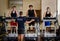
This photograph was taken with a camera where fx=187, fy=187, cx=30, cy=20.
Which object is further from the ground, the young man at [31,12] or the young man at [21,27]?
the young man at [31,12]

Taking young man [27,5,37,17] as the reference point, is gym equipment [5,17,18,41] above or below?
below

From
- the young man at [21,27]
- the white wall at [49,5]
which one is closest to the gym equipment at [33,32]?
the young man at [21,27]

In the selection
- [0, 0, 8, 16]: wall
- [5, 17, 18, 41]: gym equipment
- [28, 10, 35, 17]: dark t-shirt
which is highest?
[0, 0, 8, 16]: wall

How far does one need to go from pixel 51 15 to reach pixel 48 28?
163 millimetres

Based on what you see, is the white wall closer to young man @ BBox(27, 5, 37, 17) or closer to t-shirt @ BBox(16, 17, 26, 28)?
young man @ BBox(27, 5, 37, 17)

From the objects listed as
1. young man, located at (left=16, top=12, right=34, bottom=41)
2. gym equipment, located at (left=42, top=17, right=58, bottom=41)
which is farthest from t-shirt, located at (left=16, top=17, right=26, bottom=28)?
gym equipment, located at (left=42, top=17, right=58, bottom=41)

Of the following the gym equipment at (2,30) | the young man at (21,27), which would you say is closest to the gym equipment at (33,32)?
the young man at (21,27)

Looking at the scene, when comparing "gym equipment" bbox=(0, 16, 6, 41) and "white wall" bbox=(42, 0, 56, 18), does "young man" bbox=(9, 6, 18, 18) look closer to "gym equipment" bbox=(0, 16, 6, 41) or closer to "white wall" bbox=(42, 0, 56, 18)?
"gym equipment" bbox=(0, 16, 6, 41)

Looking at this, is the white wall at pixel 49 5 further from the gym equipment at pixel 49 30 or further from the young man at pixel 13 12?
the young man at pixel 13 12

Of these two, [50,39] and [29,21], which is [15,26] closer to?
[29,21]

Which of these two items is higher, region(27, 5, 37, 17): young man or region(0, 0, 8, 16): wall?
region(0, 0, 8, 16): wall

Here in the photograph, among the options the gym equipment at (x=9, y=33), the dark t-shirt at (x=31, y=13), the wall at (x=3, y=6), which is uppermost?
the wall at (x=3, y=6)

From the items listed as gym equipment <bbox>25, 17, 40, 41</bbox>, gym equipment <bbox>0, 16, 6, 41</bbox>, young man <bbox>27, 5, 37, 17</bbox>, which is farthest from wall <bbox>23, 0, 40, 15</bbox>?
gym equipment <bbox>0, 16, 6, 41</bbox>

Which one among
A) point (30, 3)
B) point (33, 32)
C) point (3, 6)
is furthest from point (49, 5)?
point (3, 6)
